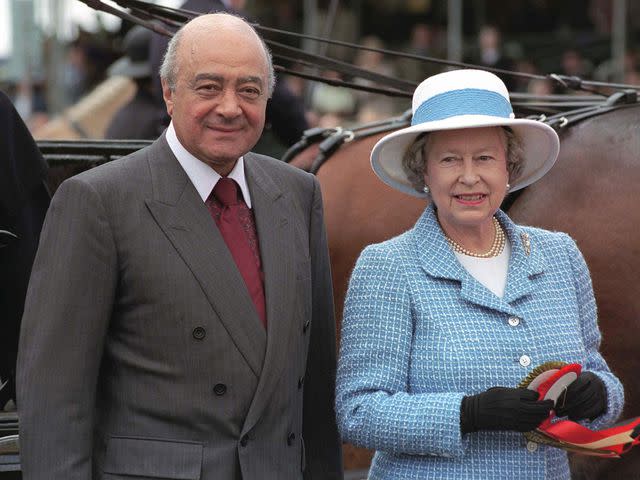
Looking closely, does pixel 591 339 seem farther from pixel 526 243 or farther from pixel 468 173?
pixel 468 173

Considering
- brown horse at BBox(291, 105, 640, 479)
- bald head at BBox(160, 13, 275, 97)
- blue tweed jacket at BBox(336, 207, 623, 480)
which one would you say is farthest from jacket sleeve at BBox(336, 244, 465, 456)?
brown horse at BBox(291, 105, 640, 479)

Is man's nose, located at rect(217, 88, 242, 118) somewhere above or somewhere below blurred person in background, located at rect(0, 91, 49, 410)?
above

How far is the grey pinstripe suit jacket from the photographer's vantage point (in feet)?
7.90

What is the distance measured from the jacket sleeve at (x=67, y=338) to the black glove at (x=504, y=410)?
2.46ft

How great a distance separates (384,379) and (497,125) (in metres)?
0.60

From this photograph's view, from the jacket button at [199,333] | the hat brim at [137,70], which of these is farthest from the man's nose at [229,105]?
the hat brim at [137,70]

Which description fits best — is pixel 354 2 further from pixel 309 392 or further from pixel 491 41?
pixel 309 392

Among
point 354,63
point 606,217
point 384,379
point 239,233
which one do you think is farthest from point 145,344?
point 354,63

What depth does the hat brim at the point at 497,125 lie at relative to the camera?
8.62 feet

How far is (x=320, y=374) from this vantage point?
2852mm

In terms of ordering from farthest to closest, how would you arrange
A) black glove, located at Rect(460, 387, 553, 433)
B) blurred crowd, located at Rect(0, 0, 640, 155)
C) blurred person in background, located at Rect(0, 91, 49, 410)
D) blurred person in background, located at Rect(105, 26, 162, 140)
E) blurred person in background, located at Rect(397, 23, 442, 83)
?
blurred person in background, located at Rect(397, 23, 442, 83)
blurred crowd, located at Rect(0, 0, 640, 155)
blurred person in background, located at Rect(105, 26, 162, 140)
blurred person in background, located at Rect(0, 91, 49, 410)
black glove, located at Rect(460, 387, 553, 433)

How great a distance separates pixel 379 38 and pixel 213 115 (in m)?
13.0

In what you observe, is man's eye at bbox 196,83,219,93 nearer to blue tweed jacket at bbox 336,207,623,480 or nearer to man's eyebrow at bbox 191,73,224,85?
man's eyebrow at bbox 191,73,224,85

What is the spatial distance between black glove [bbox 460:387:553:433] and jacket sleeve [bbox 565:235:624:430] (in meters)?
0.28
